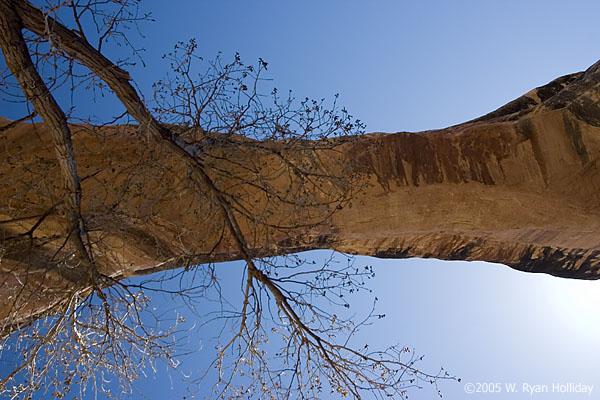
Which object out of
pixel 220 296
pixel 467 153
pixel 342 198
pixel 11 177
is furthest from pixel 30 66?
pixel 467 153

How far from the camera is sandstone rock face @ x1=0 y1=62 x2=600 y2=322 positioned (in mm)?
4602

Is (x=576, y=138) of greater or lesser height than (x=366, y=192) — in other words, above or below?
above

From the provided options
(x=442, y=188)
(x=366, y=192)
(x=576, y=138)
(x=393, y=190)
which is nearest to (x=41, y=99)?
(x=366, y=192)

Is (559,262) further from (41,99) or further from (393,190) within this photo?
(41,99)

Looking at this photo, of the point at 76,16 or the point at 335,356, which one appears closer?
the point at 76,16

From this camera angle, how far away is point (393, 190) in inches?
199

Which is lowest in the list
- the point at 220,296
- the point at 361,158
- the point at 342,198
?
the point at 220,296

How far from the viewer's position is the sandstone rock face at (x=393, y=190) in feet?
15.1

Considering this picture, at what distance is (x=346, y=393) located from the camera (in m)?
4.26

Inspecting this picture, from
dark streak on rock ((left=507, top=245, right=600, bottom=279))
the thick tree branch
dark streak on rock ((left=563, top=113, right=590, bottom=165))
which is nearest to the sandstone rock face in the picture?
dark streak on rock ((left=563, top=113, right=590, bottom=165))

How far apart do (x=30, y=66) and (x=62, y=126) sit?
420mm

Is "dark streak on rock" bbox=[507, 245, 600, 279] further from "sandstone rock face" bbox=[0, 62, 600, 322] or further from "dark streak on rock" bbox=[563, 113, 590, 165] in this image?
"dark streak on rock" bbox=[563, 113, 590, 165]

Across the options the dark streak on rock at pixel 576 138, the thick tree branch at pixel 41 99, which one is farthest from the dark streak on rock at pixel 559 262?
the thick tree branch at pixel 41 99

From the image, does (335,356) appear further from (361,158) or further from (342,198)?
(361,158)
